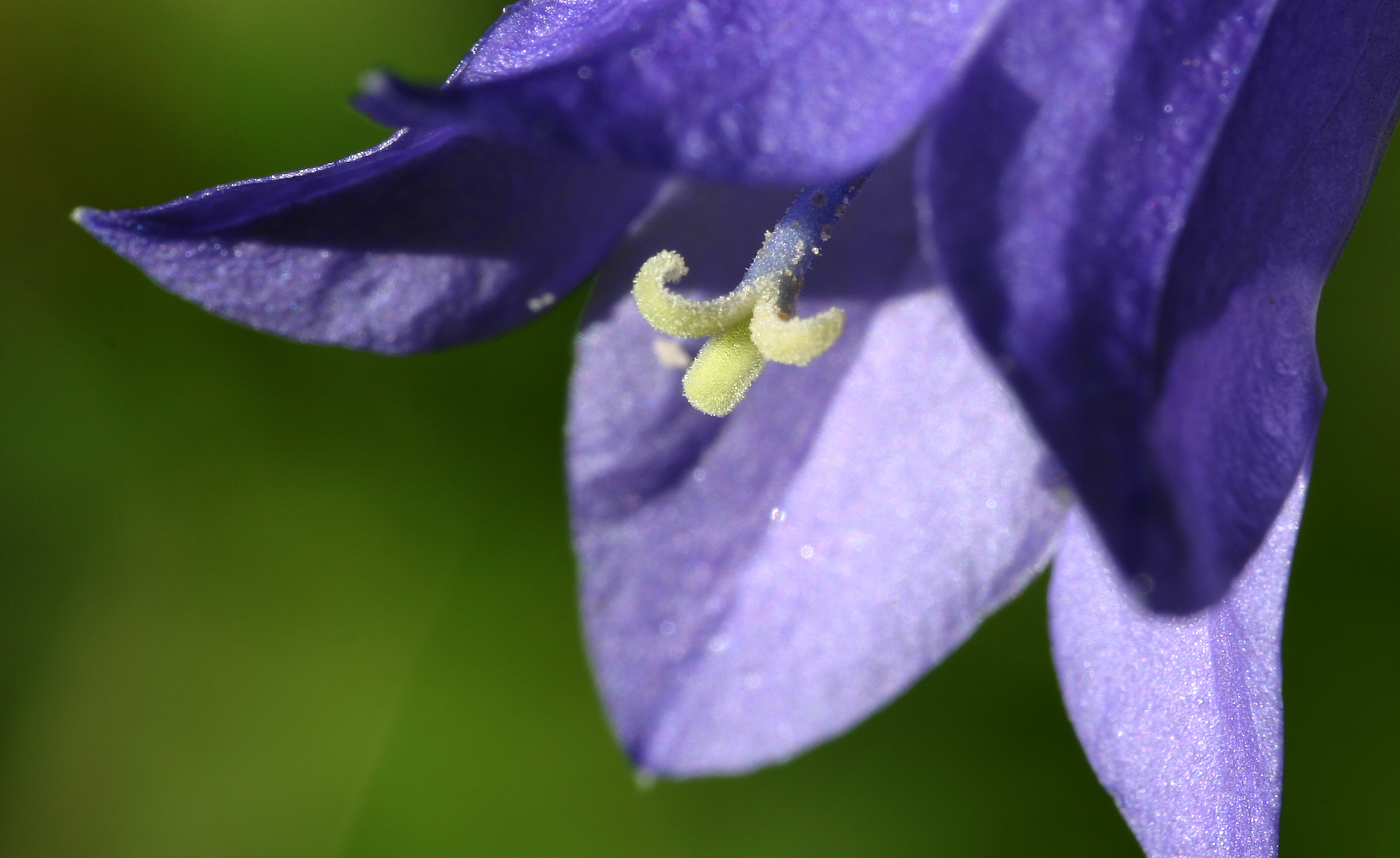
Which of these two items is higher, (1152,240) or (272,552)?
(1152,240)

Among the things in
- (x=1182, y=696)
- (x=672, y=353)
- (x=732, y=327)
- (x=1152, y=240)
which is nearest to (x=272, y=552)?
(x=672, y=353)

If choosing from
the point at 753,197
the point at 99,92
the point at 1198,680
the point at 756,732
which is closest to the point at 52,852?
the point at 99,92

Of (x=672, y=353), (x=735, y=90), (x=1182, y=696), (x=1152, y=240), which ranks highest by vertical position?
(x=735, y=90)

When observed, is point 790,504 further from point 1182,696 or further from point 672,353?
point 1182,696

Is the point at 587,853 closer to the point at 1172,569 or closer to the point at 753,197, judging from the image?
the point at 753,197

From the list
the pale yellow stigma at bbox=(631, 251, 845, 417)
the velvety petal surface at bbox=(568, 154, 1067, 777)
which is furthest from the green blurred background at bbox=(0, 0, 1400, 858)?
the pale yellow stigma at bbox=(631, 251, 845, 417)

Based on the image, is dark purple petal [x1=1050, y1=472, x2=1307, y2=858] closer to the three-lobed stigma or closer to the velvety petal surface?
the velvety petal surface
